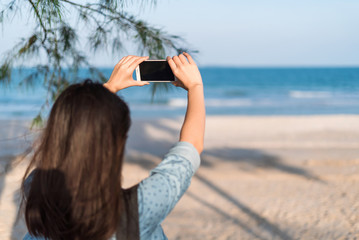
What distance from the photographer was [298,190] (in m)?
4.44

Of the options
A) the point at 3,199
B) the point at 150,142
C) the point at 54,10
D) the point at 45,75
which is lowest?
the point at 150,142

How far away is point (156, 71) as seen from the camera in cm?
116

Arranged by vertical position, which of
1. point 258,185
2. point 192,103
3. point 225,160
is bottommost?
point 225,160

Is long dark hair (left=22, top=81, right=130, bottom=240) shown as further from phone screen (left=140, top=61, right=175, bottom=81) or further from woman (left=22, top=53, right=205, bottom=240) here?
phone screen (left=140, top=61, right=175, bottom=81)

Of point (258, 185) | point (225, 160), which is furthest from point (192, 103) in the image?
point (225, 160)

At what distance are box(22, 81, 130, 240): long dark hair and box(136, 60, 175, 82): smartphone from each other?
0.33 meters

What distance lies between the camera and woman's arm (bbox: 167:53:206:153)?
0.89 m

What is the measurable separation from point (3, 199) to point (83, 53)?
7.48ft

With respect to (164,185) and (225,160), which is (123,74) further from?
(225,160)

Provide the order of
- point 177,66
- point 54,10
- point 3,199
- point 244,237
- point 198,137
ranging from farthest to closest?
point 3,199, point 244,237, point 54,10, point 177,66, point 198,137

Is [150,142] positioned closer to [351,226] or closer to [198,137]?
[351,226]

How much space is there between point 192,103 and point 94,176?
1.01 feet

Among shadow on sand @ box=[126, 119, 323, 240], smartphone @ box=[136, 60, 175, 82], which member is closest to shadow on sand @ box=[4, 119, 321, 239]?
shadow on sand @ box=[126, 119, 323, 240]

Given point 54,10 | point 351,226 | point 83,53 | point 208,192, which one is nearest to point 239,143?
point 208,192
